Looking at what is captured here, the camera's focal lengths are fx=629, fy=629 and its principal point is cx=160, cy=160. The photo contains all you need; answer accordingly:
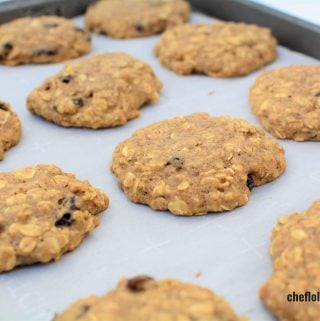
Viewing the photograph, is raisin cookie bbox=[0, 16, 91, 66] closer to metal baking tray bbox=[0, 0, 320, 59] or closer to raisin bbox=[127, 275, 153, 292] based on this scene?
metal baking tray bbox=[0, 0, 320, 59]

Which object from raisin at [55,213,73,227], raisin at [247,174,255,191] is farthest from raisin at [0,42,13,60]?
raisin at [247,174,255,191]

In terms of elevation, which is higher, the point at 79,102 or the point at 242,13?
the point at 242,13

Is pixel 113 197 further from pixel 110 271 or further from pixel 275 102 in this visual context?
pixel 275 102

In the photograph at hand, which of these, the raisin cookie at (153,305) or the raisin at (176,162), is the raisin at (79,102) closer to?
the raisin at (176,162)

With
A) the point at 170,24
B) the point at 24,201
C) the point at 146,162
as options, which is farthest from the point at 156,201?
the point at 170,24

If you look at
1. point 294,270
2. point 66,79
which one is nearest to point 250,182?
point 294,270

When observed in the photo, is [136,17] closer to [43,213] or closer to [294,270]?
[43,213]
